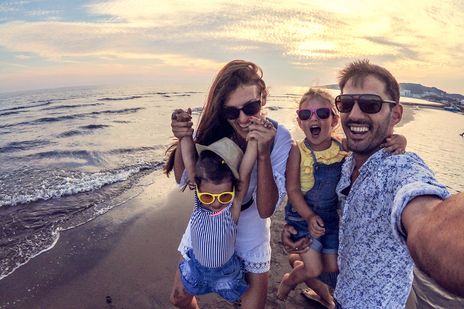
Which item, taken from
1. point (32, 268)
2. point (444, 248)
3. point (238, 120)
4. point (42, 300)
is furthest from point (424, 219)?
point (32, 268)

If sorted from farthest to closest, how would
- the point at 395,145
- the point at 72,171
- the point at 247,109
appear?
the point at 72,171, the point at 247,109, the point at 395,145

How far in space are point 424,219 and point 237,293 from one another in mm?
2151

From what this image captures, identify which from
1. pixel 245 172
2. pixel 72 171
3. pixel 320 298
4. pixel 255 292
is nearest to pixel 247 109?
pixel 245 172

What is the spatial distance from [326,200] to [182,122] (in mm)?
1785

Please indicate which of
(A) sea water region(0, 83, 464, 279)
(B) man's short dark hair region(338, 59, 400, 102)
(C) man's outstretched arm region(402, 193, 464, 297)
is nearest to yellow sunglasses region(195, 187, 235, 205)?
(B) man's short dark hair region(338, 59, 400, 102)

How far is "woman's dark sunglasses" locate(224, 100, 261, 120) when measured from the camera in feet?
10.3

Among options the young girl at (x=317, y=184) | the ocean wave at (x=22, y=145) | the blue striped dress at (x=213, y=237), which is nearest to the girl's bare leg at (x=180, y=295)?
the blue striped dress at (x=213, y=237)

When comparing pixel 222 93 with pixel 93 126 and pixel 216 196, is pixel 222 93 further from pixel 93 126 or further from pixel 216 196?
pixel 93 126

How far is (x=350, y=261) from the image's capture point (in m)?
2.67

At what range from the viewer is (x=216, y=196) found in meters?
2.87

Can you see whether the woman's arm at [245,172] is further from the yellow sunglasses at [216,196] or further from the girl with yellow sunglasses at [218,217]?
the yellow sunglasses at [216,196]

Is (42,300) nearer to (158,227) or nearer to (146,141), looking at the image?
(158,227)

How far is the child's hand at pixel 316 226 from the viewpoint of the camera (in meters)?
3.21

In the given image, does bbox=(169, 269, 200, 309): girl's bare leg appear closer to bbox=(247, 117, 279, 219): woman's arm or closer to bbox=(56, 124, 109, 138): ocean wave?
bbox=(247, 117, 279, 219): woman's arm
